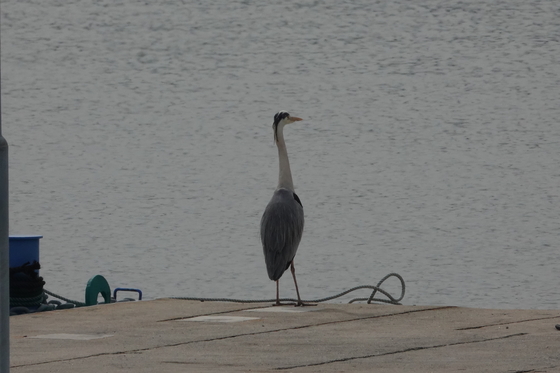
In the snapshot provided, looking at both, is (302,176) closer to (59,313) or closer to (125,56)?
(59,313)

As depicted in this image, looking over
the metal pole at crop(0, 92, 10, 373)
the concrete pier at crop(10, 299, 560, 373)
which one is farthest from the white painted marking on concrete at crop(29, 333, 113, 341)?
the metal pole at crop(0, 92, 10, 373)

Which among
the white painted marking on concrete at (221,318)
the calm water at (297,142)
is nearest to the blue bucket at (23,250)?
Result: the white painted marking on concrete at (221,318)

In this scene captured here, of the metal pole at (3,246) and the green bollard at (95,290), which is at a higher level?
the metal pole at (3,246)

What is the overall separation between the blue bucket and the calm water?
14.8ft

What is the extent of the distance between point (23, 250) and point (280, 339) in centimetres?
328

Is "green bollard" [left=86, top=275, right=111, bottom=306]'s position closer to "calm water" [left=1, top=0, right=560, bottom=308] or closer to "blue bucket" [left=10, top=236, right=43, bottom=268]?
"blue bucket" [left=10, top=236, right=43, bottom=268]

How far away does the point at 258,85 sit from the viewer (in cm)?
3794

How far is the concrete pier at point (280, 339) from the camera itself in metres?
7.47

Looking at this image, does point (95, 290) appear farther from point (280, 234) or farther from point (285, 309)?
point (285, 309)

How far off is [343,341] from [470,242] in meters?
10.1

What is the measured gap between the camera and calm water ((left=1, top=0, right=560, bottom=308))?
56.6ft

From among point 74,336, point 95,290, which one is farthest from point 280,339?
point 95,290

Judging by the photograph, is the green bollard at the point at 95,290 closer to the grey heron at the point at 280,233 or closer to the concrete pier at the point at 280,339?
the concrete pier at the point at 280,339

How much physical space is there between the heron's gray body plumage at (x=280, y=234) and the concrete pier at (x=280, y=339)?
69 cm
